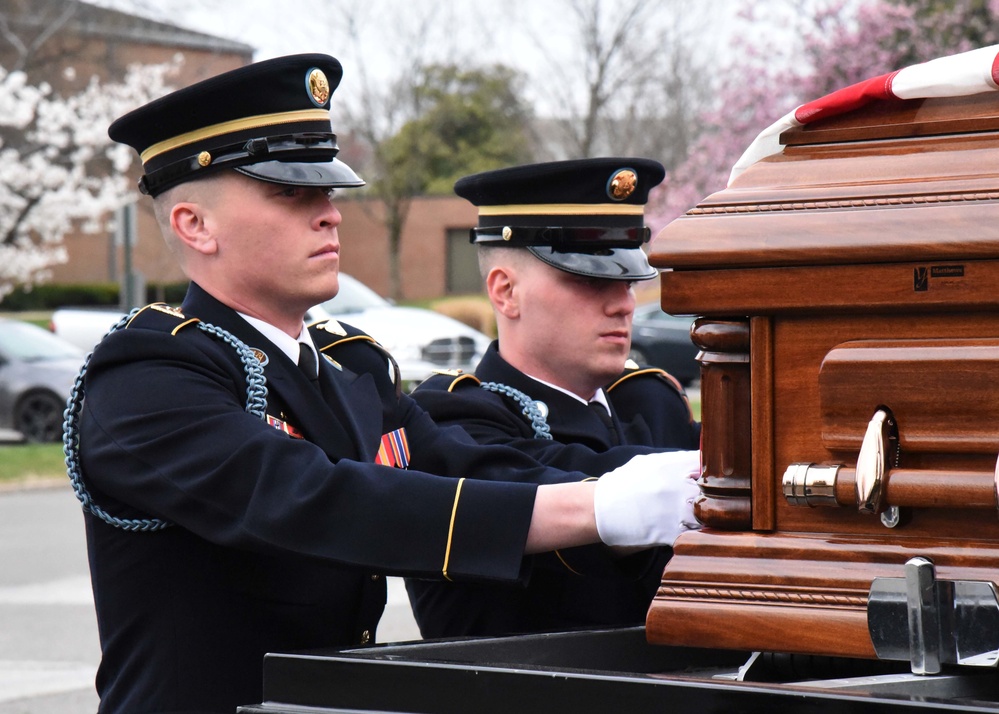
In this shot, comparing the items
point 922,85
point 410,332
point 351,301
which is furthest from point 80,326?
point 922,85

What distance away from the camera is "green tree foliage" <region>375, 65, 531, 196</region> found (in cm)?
3300

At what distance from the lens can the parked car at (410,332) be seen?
13.7 meters

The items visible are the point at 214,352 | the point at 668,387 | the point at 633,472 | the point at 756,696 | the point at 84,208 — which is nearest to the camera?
the point at 756,696

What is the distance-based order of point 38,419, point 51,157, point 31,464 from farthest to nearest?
point 51,157 → point 38,419 → point 31,464

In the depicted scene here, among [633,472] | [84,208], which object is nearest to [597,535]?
[633,472]

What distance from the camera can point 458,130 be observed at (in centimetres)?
3528

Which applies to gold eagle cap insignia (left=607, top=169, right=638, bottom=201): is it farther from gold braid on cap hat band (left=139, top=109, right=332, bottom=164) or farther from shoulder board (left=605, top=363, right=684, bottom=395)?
gold braid on cap hat band (left=139, top=109, right=332, bottom=164)

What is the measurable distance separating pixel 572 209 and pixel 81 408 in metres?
1.21

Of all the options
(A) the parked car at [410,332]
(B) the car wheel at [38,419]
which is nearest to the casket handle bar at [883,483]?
(A) the parked car at [410,332]

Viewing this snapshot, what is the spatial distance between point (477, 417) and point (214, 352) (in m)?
0.72

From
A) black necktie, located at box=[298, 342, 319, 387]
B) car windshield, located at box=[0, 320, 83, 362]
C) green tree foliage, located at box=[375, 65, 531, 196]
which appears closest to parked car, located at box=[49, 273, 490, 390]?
car windshield, located at box=[0, 320, 83, 362]

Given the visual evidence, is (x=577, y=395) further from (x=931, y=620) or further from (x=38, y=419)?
(x=38, y=419)

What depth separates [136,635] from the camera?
6.62 feet

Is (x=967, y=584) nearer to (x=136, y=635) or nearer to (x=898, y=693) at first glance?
(x=898, y=693)
